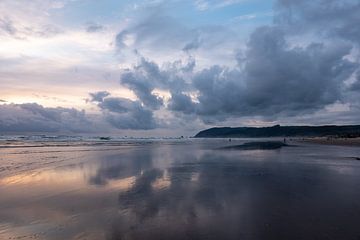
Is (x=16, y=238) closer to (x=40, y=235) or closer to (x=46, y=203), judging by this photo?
(x=40, y=235)

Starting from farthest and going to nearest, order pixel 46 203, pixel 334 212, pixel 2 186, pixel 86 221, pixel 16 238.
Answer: pixel 2 186
pixel 46 203
pixel 334 212
pixel 86 221
pixel 16 238

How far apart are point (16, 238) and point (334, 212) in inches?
364

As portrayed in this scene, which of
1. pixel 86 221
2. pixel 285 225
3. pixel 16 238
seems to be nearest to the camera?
pixel 16 238

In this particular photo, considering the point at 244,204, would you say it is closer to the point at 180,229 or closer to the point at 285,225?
the point at 285,225

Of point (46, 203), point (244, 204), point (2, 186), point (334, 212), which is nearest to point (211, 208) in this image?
point (244, 204)

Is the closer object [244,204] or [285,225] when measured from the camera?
[285,225]

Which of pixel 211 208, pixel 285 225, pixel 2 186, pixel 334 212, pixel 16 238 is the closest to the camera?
pixel 16 238

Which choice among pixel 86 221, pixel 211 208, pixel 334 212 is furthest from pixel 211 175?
pixel 86 221

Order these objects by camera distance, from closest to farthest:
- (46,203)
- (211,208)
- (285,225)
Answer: (285,225) → (211,208) → (46,203)

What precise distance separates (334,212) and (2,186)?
14853 mm

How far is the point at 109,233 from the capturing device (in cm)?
844

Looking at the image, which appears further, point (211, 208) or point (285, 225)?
point (211, 208)

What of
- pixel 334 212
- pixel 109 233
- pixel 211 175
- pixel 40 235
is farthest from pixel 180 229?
pixel 211 175

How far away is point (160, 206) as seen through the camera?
37.4 feet
